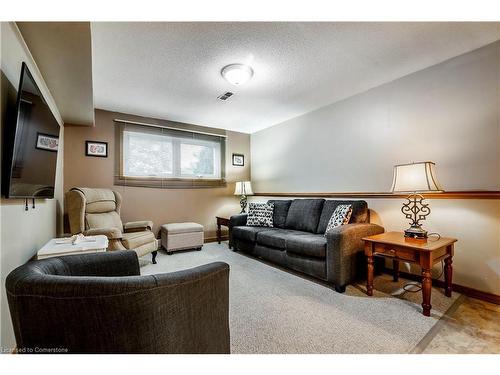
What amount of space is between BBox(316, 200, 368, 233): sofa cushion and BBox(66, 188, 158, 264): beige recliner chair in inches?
87.7

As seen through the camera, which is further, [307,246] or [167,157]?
[167,157]

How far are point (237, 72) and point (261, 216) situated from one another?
6.79 ft

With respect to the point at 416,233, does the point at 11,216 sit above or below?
above

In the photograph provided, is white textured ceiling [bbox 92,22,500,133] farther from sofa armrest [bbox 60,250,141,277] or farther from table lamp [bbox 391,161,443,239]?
sofa armrest [bbox 60,250,141,277]

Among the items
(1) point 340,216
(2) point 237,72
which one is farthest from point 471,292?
(2) point 237,72

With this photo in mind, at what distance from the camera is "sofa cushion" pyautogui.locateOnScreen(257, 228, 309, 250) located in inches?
111

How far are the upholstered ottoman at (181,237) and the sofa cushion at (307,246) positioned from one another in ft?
5.51

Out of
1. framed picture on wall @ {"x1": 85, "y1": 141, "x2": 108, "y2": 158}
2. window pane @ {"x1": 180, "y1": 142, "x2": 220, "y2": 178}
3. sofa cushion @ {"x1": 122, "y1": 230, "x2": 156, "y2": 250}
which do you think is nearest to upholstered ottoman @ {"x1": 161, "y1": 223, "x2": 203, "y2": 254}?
sofa cushion @ {"x1": 122, "y1": 230, "x2": 156, "y2": 250}

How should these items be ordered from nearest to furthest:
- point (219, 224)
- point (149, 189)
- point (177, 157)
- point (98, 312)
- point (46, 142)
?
1. point (98, 312)
2. point (46, 142)
3. point (149, 189)
4. point (177, 157)
5. point (219, 224)

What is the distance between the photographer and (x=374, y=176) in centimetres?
290

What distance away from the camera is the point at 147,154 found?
154 inches

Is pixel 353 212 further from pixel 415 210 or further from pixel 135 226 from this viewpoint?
pixel 135 226

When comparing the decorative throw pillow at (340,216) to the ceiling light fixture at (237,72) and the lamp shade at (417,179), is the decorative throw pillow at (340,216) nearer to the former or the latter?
the lamp shade at (417,179)

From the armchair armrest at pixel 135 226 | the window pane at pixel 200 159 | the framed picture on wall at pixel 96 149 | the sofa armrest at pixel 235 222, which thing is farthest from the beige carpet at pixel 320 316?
the framed picture on wall at pixel 96 149
